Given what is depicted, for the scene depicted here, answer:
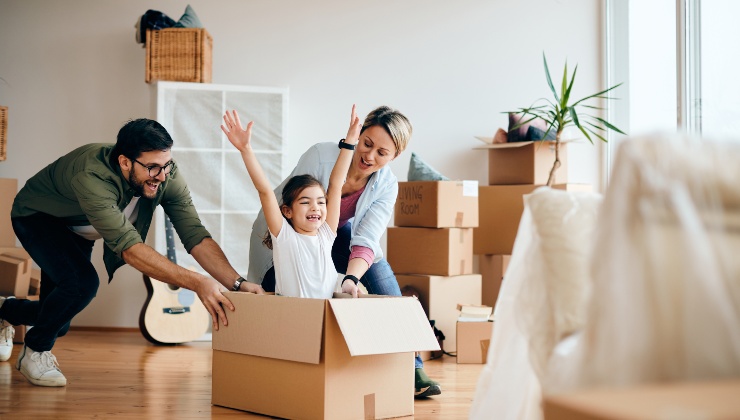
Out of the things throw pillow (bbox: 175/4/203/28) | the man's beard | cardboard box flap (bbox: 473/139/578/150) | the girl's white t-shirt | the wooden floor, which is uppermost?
throw pillow (bbox: 175/4/203/28)

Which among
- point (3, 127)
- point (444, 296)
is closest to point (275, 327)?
point (444, 296)

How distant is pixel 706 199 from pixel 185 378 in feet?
8.12

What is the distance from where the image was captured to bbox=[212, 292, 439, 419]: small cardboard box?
2.22 metres

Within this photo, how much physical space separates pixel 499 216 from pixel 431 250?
54 centimetres

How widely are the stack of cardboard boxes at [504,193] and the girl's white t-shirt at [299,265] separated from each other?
195 centimetres

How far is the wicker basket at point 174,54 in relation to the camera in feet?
14.0

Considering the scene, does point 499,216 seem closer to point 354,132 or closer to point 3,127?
point 354,132

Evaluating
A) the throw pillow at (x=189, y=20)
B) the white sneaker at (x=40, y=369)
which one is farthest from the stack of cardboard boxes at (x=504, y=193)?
the white sneaker at (x=40, y=369)

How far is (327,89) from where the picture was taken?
479cm

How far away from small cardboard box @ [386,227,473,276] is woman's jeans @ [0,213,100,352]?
1.74m

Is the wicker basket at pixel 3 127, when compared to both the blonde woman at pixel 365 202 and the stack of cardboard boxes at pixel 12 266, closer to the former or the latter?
the stack of cardboard boxes at pixel 12 266

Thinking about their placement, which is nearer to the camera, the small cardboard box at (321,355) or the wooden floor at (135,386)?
the small cardboard box at (321,355)

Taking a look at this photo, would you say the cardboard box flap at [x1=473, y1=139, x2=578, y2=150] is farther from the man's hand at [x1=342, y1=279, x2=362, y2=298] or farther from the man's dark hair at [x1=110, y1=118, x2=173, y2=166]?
the man's dark hair at [x1=110, y1=118, x2=173, y2=166]

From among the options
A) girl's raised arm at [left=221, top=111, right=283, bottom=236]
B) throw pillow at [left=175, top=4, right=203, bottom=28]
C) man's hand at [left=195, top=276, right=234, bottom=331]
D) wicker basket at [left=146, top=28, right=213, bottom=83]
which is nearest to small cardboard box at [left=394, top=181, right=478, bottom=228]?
wicker basket at [left=146, top=28, right=213, bottom=83]
